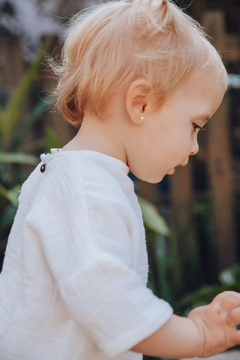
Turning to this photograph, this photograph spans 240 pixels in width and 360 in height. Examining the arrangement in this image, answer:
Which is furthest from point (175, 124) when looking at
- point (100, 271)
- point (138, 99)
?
point (100, 271)

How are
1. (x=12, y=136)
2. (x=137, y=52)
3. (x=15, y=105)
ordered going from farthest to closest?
(x=12, y=136)
(x=15, y=105)
(x=137, y=52)

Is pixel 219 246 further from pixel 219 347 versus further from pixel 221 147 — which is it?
pixel 219 347

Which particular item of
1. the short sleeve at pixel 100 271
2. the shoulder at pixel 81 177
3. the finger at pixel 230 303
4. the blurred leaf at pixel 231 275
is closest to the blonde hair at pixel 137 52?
the shoulder at pixel 81 177

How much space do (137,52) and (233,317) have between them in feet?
1.75

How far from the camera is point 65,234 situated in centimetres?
61

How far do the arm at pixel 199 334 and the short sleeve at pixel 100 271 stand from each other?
0.04 meters

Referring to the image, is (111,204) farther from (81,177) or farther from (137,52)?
(137,52)

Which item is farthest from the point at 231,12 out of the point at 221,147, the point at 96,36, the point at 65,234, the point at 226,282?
the point at 65,234

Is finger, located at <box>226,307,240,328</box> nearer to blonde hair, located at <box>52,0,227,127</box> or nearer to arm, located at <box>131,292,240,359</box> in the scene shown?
arm, located at <box>131,292,240,359</box>

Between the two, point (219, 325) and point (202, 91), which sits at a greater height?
point (202, 91)

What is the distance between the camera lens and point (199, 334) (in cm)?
61

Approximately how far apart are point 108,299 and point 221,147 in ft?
6.68

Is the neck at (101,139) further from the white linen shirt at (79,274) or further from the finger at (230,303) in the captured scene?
the finger at (230,303)

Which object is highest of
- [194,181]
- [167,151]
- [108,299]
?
[167,151]
